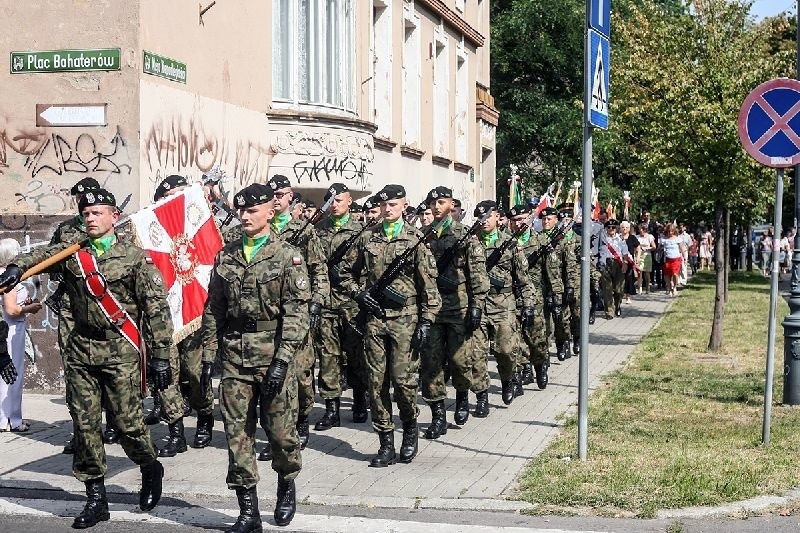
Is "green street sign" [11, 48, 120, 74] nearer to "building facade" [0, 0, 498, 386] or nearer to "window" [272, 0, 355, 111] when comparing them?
"building facade" [0, 0, 498, 386]

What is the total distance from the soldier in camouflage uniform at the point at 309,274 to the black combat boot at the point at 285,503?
86.8 inches

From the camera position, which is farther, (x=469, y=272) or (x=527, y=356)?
(x=527, y=356)

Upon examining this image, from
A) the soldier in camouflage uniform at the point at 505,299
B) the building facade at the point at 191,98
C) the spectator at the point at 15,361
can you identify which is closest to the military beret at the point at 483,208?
the soldier in camouflage uniform at the point at 505,299

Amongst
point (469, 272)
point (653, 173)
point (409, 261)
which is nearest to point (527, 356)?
point (469, 272)

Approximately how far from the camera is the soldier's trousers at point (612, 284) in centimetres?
2483

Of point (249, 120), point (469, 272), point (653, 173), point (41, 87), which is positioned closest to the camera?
point (469, 272)

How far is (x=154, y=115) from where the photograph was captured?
13.8 m

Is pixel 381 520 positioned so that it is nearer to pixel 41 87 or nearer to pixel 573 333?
pixel 41 87

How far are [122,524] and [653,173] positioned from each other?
12.5 metres

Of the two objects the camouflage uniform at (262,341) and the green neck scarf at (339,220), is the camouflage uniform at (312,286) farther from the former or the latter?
the camouflage uniform at (262,341)

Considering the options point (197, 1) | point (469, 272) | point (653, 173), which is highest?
point (197, 1)

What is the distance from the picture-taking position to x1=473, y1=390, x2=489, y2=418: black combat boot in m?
12.3

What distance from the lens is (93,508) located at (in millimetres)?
7875

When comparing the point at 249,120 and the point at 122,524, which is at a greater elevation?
the point at 249,120
